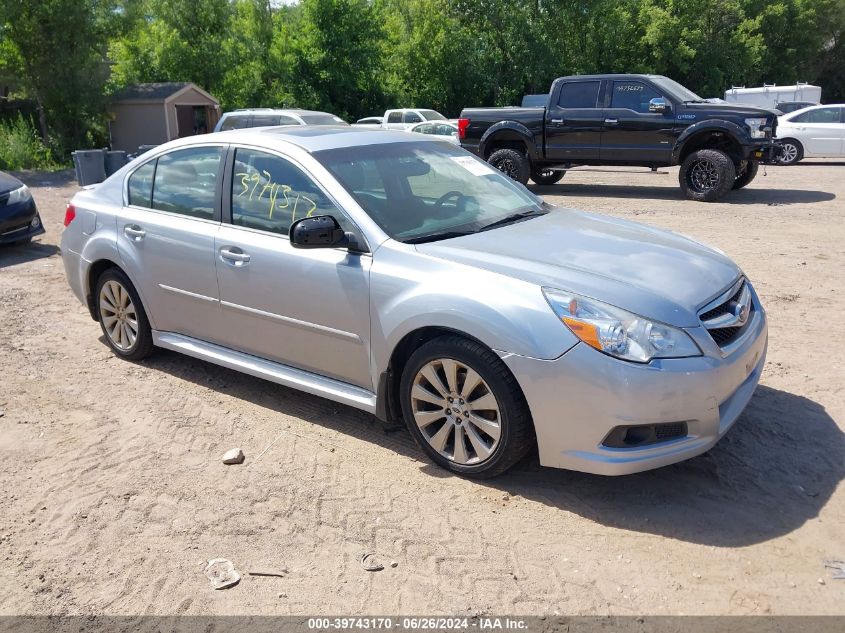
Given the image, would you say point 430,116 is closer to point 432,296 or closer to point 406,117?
point 406,117

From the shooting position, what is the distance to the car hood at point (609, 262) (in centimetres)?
353

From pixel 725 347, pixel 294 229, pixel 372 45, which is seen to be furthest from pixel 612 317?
pixel 372 45

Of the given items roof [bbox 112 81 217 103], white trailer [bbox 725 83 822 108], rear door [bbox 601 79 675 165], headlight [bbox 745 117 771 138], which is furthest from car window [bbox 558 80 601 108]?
white trailer [bbox 725 83 822 108]

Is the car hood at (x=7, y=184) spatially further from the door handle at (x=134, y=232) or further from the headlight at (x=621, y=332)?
the headlight at (x=621, y=332)

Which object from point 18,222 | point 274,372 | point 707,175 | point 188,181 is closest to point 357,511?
point 274,372

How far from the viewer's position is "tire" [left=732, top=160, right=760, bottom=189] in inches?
547

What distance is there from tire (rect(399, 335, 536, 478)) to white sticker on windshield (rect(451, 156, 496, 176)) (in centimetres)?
162

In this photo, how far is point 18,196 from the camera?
32.9ft

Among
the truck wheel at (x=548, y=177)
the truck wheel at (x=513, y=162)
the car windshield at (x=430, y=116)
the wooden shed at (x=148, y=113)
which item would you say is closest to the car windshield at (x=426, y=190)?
the truck wheel at (x=513, y=162)

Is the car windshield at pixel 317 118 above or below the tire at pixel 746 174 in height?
above

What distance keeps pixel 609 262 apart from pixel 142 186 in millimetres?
3318

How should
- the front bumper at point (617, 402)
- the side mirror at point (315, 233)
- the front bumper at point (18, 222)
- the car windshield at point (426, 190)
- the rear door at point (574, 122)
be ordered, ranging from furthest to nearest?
the rear door at point (574, 122), the front bumper at point (18, 222), the car windshield at point (426, 190), the side mirror at point (315, 233), the front bumper at point (617, 402)

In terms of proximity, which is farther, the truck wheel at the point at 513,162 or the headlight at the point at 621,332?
the truck wheel at the point at 513,162

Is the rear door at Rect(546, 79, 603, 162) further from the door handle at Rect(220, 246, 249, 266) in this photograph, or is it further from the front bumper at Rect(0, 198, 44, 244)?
the door handle at Rect(220, 246, 249, 266)
